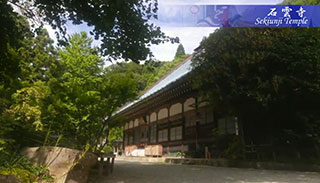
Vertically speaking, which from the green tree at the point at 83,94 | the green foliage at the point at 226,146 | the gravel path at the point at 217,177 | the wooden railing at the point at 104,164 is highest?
the green tree at the point at 83,94

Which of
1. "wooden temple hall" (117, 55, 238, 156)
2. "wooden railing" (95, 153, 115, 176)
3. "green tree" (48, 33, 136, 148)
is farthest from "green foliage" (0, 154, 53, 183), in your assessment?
"wooden temple hall" (117, 55, 238, 156)

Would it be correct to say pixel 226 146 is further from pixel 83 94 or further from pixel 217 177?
pixel 83 94

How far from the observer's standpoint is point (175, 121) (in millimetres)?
15625

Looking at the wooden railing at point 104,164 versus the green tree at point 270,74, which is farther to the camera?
the green tree at point 270,74

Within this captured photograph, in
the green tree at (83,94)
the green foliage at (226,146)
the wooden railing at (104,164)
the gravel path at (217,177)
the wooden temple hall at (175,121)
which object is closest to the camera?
the gravel path at (217,177)

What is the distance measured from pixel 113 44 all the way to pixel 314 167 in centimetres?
715

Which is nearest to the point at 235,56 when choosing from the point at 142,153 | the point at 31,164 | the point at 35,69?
the point at 31,164

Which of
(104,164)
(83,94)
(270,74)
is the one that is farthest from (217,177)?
(83,94)

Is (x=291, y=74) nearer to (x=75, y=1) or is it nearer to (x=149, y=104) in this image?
(x=75, y=1)

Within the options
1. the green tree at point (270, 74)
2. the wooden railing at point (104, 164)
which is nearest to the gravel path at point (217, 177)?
the wooden railing at point (104, 164)

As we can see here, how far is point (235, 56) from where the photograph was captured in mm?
8227

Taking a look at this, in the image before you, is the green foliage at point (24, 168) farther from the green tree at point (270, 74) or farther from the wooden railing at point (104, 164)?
the green tree at point (270, 74)

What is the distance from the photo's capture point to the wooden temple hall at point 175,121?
39.9 ft

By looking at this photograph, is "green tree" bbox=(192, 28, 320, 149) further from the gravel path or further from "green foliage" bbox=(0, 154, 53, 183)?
"green foliage" bbox=(0, 154, 53, 183)
